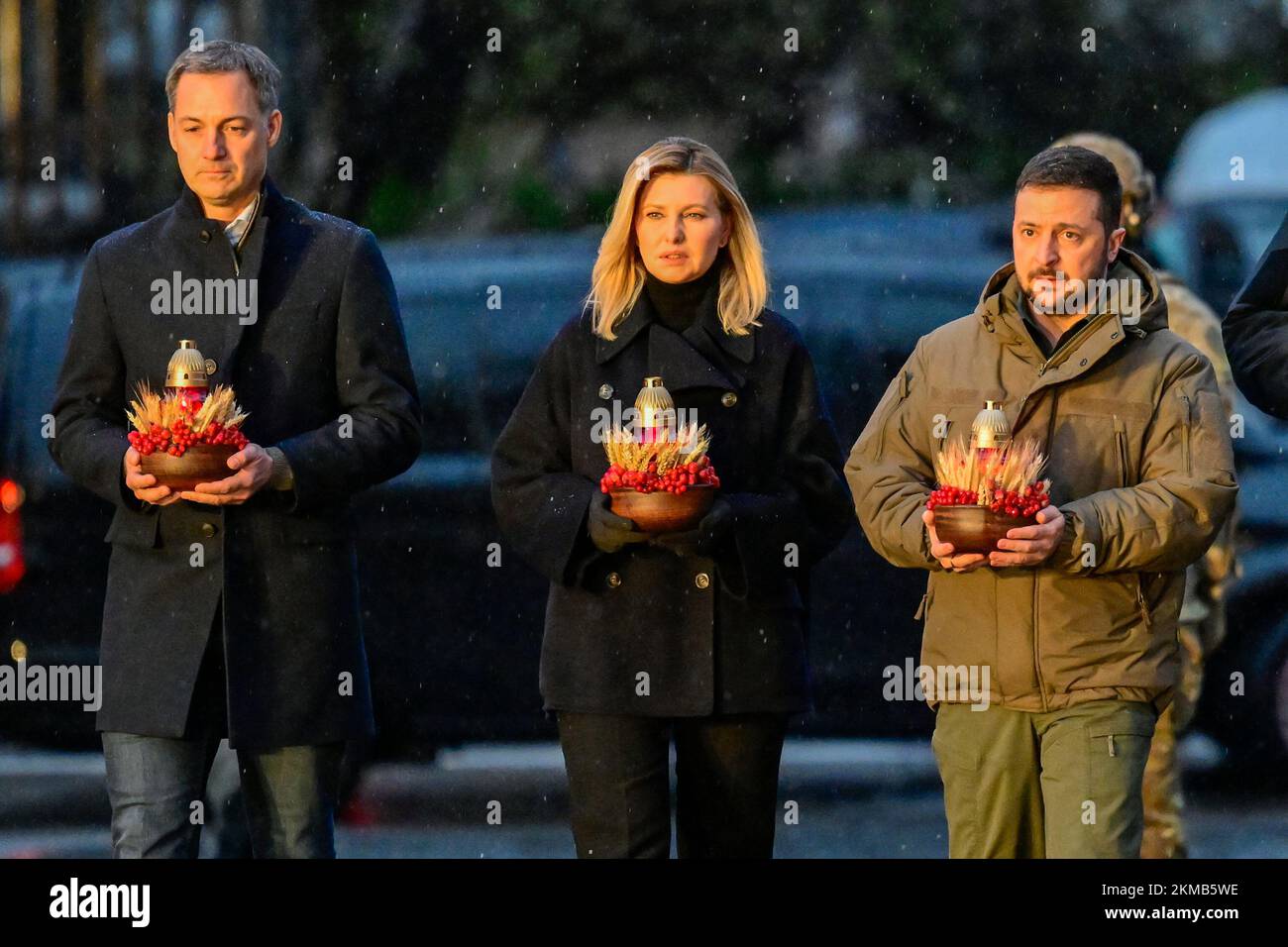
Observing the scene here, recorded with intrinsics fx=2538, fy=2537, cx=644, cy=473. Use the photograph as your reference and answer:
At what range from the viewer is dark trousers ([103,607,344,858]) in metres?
5.49

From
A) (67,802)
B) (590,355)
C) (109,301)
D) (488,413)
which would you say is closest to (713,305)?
(590,355)

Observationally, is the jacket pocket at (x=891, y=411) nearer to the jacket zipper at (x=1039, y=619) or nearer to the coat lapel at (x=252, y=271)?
the jacket zipper at (x=1039, y=619)

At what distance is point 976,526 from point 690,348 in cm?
87

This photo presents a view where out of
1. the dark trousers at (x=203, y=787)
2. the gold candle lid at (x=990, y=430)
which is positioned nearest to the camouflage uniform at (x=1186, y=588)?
the gold candle lid at (x=990, y=430)

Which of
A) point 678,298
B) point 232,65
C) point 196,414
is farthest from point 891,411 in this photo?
point 232,65

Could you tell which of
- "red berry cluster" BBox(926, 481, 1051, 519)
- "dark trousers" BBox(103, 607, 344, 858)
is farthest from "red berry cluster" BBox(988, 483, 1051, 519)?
"dark trousers" BBox(103, 607, 344, 858)

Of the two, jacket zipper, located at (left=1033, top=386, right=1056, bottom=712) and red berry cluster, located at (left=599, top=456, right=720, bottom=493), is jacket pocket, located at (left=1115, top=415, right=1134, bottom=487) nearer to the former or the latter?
jacket zipper, located at (left=1033, top=386, right=1056, bottom=712)

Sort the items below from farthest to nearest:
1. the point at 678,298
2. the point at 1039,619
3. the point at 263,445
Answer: the point at 678,298 → the point at 263,445 → the point at 1039,619

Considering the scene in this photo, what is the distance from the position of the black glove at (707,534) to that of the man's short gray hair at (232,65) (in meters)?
1.35

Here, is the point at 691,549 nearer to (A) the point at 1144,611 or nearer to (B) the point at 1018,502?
(B) the point at 1018,502

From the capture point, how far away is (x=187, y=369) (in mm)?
5488

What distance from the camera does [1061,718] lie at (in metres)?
5.42

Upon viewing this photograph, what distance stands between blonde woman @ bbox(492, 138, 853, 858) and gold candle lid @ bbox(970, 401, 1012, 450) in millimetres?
527
